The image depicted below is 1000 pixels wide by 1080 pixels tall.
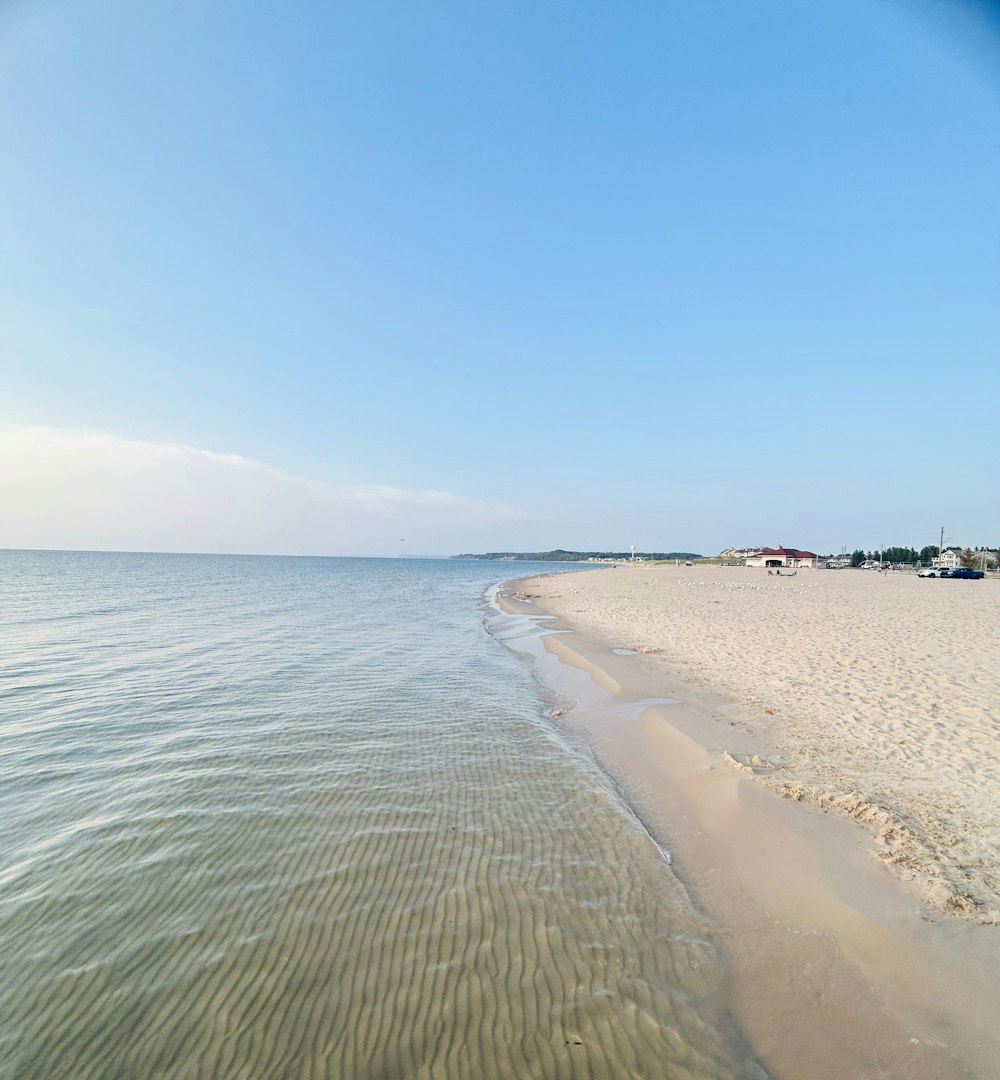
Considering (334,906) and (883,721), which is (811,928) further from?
(883,721)

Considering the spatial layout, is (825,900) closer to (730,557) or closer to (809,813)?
(809,813)

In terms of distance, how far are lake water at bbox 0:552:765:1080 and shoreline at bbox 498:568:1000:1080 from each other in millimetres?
423

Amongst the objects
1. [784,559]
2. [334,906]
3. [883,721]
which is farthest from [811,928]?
[784,559]

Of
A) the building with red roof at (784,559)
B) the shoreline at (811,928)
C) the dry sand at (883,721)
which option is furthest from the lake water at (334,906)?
the building with red roof at (784,559)

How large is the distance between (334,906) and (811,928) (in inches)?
194

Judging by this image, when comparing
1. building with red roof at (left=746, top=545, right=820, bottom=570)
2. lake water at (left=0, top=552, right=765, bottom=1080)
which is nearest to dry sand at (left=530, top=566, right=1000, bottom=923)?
lake water at (left=0, top=552, right=765, bottom=1080)

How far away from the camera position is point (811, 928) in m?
5.13

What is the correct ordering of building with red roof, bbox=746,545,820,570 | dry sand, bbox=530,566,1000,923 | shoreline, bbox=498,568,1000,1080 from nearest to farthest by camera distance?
shoreline, bbox=498,568,1000,1080 → dry sand, bbox=530,566,1000,923 → building with red roof, bbox=746,545,820,570

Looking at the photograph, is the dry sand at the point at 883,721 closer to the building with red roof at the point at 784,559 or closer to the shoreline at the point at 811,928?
the shoreline at the point at 811,928

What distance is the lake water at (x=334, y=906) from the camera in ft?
12.8

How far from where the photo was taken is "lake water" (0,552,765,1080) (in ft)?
12.8

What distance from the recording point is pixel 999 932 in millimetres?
4820

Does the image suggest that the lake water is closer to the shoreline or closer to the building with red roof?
the shoreline

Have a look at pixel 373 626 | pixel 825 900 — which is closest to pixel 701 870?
pixel 825 900
